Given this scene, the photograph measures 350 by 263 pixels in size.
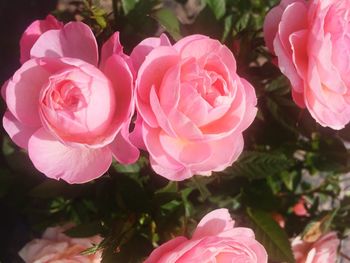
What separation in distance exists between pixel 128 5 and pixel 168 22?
9 cm

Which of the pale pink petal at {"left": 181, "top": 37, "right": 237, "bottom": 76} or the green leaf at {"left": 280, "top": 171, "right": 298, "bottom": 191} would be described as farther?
the green leaf at {"left": 280, "top": 171, "right": 298, "bottom": 191}

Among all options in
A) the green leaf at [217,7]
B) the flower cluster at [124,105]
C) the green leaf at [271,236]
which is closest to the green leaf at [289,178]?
the green leaf at [271,236]

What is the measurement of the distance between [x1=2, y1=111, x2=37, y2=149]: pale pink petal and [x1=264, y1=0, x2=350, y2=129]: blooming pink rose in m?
0.27

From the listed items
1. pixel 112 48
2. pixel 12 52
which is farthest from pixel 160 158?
pixel 12 52

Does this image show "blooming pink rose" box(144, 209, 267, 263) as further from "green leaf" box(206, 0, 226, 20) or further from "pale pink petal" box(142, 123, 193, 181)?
"green leaf" box(206, 0, 226, 20)

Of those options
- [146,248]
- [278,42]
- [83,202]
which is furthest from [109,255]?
[278,42]

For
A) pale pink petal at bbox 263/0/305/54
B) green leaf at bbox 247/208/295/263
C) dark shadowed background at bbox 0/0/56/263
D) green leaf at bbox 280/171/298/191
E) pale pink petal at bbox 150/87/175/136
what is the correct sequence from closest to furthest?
pale pink petal at bbox 150/87/175/136
pale pink petal at bbox 263/0/305/54
green leaf at bbox 247/208/295/263
green leaf at bbox 280/171/298/191
dark shadowed background at bbox 0/0/56/263

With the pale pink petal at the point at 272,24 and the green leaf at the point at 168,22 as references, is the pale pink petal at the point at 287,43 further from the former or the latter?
the green leaf at the point at 168,22

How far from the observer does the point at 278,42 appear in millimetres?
611

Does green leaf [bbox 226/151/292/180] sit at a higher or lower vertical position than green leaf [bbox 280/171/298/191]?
higher

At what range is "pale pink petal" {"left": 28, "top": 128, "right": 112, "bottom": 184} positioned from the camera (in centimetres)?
57

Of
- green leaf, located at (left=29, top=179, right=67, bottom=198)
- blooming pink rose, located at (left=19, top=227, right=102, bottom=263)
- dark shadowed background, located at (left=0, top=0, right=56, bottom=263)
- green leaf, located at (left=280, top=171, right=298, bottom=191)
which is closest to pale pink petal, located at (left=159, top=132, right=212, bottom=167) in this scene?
blooming pink rose, located at (left=19, top=227, right=102, bottom=263)

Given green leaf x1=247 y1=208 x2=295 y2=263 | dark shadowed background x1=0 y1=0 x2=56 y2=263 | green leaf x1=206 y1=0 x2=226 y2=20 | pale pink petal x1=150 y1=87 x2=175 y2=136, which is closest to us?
pale pink petal x1=150 y1=87 x2=175 y2=136

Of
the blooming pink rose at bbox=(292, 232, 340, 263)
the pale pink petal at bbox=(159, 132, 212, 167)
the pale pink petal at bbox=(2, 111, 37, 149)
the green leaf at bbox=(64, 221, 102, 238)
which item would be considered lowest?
the blooming pink rose at bbox=(292, 232, 340, 263)
